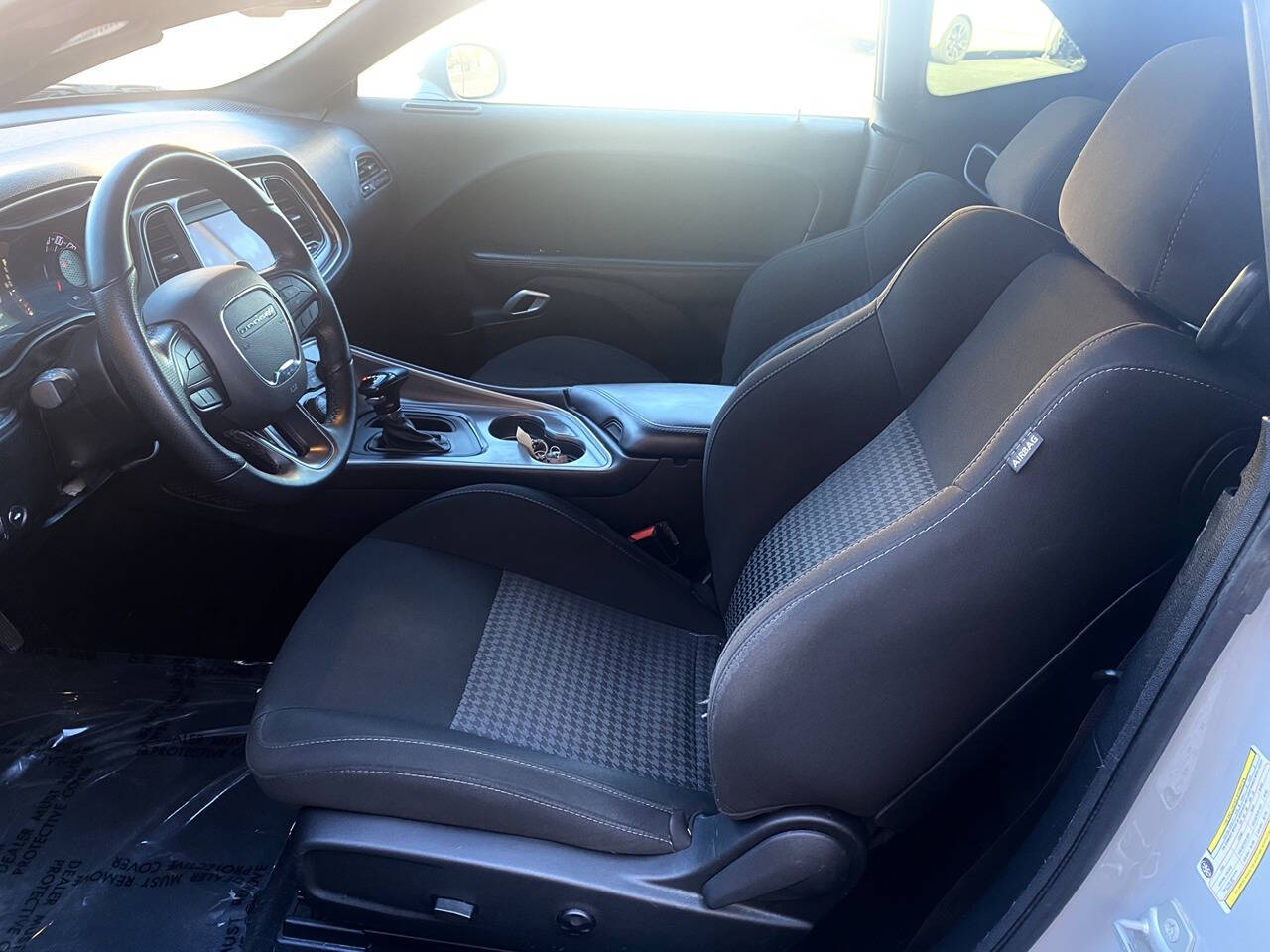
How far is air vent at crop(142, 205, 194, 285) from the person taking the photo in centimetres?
147

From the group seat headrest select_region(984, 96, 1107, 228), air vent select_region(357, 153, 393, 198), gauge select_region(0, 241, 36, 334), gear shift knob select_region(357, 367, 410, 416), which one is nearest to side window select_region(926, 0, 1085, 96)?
seat headrest select_region(984, 96, 1107, 228)

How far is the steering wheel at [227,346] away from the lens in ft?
3.81

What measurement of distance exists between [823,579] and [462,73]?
1936 mm

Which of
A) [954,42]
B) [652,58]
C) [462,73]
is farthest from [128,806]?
[954,42]

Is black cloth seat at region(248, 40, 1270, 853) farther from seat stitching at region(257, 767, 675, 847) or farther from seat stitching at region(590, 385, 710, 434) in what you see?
seat stitching at region(590, 385, 710, 434)

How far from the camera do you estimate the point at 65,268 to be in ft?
4.33

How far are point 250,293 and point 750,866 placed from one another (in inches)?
35.1

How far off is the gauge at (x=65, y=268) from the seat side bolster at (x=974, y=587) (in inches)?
34.9

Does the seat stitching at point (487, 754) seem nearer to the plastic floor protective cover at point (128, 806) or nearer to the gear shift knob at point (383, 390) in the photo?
the plastic floor protective cover at point (128, 806)

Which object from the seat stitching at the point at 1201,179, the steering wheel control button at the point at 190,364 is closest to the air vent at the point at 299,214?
the steering wheel control button at the point at 190,364

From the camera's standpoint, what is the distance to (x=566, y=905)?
1131 mm

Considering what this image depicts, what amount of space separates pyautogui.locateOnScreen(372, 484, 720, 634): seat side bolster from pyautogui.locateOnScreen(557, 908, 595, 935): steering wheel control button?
1.48ft

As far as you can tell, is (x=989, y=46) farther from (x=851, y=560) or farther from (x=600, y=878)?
(x=600, y=878)

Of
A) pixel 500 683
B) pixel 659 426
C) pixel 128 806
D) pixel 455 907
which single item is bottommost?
pixel 128 806
